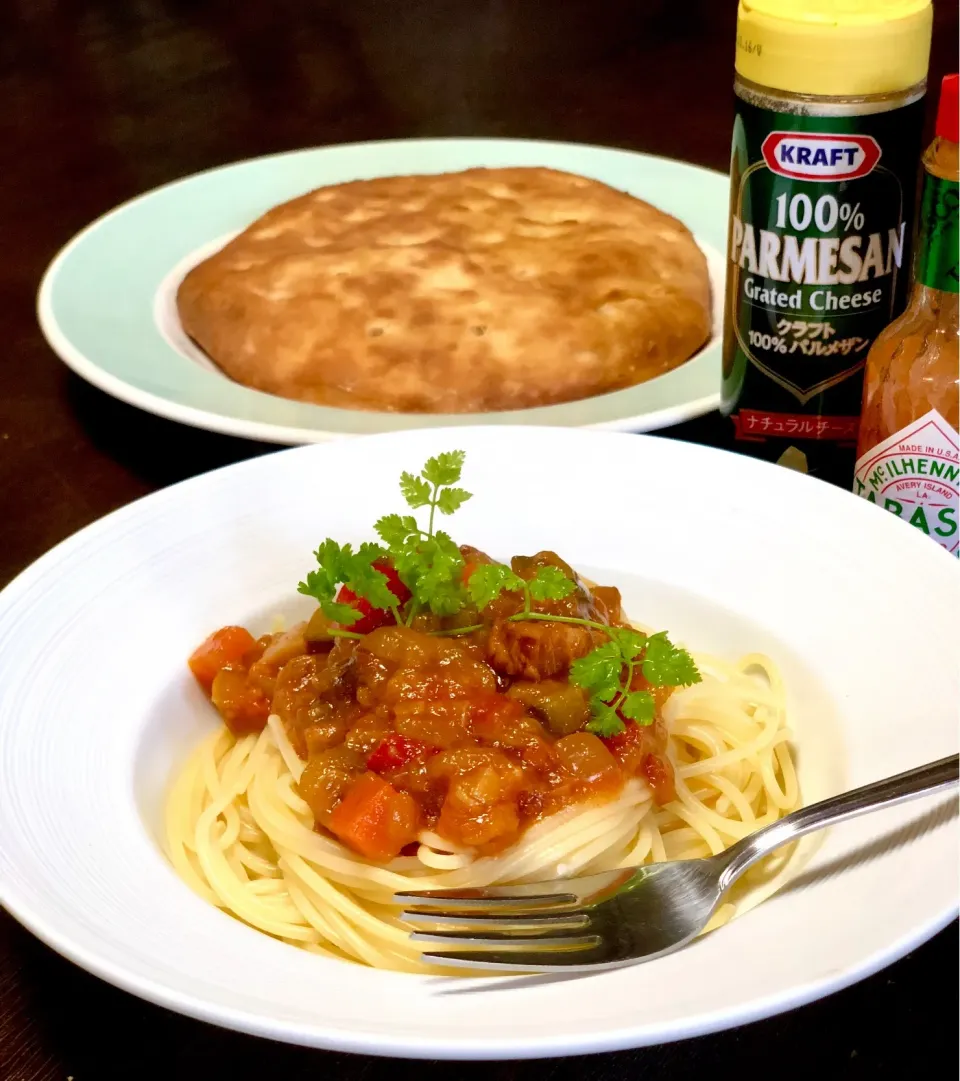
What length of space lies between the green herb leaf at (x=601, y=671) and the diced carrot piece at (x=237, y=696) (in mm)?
667

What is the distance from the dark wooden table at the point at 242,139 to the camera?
182 cm

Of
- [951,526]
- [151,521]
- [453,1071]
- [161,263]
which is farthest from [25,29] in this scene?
[453,1071]

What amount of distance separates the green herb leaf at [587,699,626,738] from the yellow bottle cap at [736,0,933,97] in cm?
122

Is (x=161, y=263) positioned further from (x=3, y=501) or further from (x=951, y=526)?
(x=951, y=526)

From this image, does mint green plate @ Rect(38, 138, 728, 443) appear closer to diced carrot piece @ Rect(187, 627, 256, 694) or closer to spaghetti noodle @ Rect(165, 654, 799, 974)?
diced carrot piece @ Rect(187, 627, 256, 694)

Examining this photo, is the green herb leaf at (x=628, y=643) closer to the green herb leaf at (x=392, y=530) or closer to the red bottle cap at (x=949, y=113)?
the green herb leaf at (x=392, y=530)

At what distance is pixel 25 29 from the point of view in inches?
267

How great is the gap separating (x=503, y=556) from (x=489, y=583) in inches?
21.9

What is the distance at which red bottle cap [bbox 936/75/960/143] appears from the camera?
82.1 inches

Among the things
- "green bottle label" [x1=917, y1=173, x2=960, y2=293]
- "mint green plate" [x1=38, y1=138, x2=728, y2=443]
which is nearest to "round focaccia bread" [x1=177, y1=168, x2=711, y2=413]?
"mint green plate" [x1=38, y1=138, x2=728, y2=443]

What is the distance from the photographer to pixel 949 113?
6.97 feet

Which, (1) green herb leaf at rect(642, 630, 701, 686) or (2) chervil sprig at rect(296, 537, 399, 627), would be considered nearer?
(1) green herb leaf at rect(642, 630, 701, 686)

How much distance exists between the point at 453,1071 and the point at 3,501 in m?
1.96

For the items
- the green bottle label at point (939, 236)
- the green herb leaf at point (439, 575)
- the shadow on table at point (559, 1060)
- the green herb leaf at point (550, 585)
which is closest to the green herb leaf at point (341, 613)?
the green herb leaf at point (439, 575)
